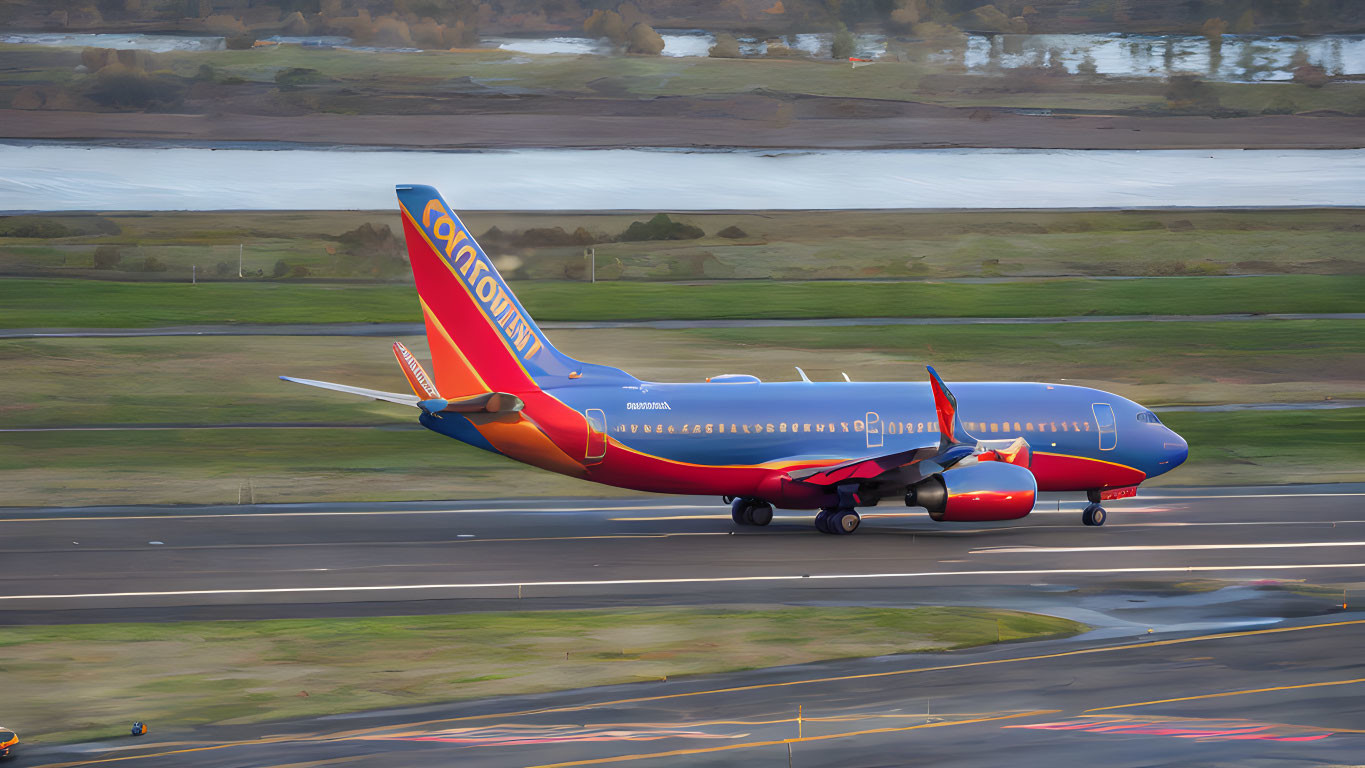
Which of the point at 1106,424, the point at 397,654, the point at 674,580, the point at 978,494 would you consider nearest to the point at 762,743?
the point at 397,654

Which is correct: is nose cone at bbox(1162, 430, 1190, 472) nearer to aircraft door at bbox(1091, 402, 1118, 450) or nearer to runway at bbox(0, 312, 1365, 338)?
aircraft door at bbox(1091, 402, 1118, 450)

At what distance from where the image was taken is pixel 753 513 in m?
47.3

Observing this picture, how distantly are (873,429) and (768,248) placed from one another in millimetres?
73693

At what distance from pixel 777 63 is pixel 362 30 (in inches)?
1020

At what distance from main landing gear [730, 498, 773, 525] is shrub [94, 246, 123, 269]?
8158 centimetres

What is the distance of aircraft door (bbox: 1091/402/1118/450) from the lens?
158 ft

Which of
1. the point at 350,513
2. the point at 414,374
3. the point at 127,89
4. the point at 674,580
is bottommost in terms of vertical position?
the point at 350,513

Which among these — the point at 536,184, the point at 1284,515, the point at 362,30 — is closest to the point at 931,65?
the point at 536,184

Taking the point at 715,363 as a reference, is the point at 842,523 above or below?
above

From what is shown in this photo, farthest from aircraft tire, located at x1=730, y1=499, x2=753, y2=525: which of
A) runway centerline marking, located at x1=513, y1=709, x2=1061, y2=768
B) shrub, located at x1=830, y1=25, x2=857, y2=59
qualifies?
shrub, located at x1=830, y1=25, x2=857, y2=59

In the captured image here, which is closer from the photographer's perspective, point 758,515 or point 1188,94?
point 758,515

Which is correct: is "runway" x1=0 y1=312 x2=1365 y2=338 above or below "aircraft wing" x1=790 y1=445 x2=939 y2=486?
below

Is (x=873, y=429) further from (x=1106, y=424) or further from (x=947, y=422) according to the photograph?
(x=1106, y=424)

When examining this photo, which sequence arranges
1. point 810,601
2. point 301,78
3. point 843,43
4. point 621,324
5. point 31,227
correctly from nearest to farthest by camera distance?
point 810,601
point 621,324
point 301,78
point 843,43
point 31,227
